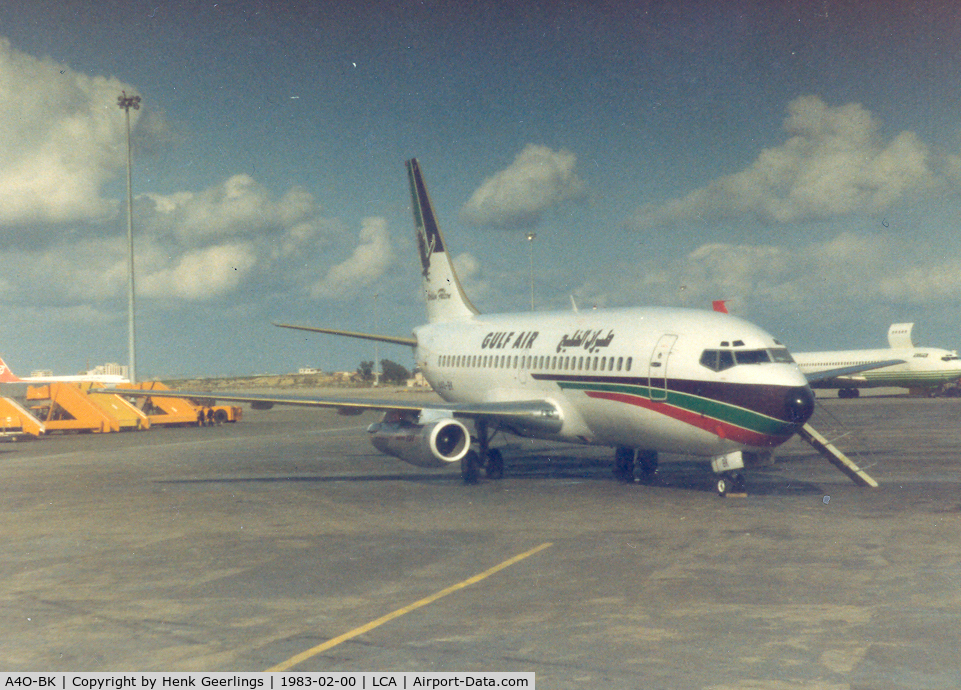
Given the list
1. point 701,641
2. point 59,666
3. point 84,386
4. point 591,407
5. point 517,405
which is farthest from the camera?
point 84,386

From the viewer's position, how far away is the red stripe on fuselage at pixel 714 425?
18141 mm

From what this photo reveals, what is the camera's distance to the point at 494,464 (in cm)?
2380

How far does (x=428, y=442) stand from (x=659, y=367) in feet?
17.8

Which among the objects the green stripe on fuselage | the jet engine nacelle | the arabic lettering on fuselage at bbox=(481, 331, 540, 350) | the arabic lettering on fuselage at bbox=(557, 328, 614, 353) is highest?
the arabic lettering on fuselage at bbox=(481, 331, 540, 350)

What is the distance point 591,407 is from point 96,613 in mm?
13054

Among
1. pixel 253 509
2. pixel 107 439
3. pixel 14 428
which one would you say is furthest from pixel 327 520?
pixel 14 428

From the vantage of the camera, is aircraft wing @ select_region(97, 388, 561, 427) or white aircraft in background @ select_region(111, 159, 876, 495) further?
aircraft wing @ select_region(97, 388, 561, 427)

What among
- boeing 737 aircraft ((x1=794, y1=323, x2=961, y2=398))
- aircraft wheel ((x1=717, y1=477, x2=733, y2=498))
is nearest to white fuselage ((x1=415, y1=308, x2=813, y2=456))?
aircraft wheel ((x1=717, y1=477, x2=733, y2=498))

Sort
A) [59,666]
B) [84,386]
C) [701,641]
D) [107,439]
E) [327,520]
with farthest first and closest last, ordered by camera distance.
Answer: [84,386] < [107,439] < [327,520] < [701,641] < [59,666]

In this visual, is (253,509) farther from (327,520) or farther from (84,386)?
(84,386)

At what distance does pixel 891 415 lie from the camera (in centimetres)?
4894

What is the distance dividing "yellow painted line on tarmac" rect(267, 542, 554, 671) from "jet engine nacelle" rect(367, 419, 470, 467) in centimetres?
671

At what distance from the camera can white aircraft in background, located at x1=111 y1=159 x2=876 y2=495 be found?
18.3 meters

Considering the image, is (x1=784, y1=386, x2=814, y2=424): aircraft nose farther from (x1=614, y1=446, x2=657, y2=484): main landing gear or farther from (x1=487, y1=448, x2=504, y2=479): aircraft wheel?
(x1=487, y1=448, x2=504, y2=479): aircraft wheel
